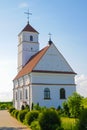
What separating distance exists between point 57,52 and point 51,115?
22523mm

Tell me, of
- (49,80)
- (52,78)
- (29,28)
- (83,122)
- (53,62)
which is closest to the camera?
(83,122)

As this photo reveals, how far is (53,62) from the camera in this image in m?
37.4

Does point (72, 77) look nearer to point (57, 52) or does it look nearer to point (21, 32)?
point (57, 52)

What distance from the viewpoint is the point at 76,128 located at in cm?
1174

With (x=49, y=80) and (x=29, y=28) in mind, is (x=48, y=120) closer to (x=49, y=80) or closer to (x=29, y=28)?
(x=49, y=80)

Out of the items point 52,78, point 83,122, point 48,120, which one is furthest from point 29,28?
point 83,122

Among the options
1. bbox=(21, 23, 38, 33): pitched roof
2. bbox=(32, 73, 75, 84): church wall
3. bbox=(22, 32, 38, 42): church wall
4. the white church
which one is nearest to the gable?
the white church

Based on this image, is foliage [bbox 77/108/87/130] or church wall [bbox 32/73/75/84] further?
church wall [bbox 32/73/75/84]

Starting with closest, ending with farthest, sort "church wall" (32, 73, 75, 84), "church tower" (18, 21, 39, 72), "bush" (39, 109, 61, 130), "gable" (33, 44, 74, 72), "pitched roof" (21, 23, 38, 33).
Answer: "bush" (39, 109, 61, 130) < "church wall" (32, 73, 75, 84) < "gable" (33, 44, 74, 72) < "church tower" (18, 21, 39, 72) < "pitched roof" (21, 23, 38, 33)

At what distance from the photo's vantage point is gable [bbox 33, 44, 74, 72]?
36.7 metres

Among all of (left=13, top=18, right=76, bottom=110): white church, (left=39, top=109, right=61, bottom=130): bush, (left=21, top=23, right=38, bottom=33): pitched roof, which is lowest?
(left=39, top=109, right=61, bottom=130): bush

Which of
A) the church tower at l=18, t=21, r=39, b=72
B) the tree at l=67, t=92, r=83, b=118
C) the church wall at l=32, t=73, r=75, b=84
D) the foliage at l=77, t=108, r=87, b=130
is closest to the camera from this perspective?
the foliage at l=77, t=108, r=87, b=130

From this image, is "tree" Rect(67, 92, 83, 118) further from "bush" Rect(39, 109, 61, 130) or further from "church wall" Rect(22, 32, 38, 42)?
"church wall" Rect(22, 32, 38, 42)

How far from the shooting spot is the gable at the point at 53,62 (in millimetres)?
36719
